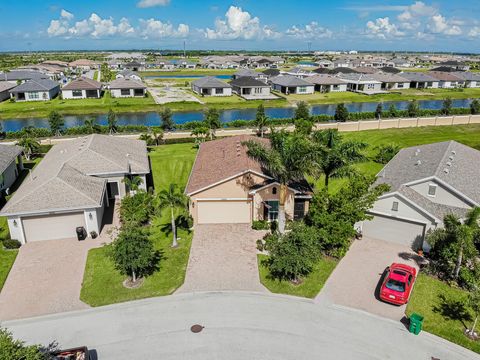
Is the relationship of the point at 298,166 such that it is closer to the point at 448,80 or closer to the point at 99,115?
the point at 99,115

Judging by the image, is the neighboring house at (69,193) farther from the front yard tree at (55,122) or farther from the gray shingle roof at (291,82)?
the gray shingle roof at (291,82)

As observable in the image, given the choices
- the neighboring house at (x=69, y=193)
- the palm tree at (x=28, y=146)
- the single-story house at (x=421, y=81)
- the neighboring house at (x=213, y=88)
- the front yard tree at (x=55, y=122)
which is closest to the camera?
the neighboring house at (x=69, y=193)

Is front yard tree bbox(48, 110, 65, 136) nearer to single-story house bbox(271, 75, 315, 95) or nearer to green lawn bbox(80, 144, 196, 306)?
green lawn bbox(80, 144, 196, 306)

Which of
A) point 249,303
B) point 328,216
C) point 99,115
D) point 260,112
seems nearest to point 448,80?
point 260,112

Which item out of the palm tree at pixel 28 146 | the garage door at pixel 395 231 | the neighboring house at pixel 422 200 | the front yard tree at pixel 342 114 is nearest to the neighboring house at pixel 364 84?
the front yard tree at pixel 342 114

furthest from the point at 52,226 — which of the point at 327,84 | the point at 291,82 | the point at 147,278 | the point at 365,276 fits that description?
the point at 327,84

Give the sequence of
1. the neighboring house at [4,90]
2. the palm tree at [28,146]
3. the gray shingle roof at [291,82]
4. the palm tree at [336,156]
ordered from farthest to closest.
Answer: the gray shingle roof at [291,82] < the neighboring house at [4,90] < the palm tree at [28,146] < the palm tree at [336,156]

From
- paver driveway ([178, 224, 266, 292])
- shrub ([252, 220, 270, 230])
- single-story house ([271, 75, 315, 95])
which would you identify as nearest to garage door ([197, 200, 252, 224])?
paver driveway ([178, 224, 266, 292])
